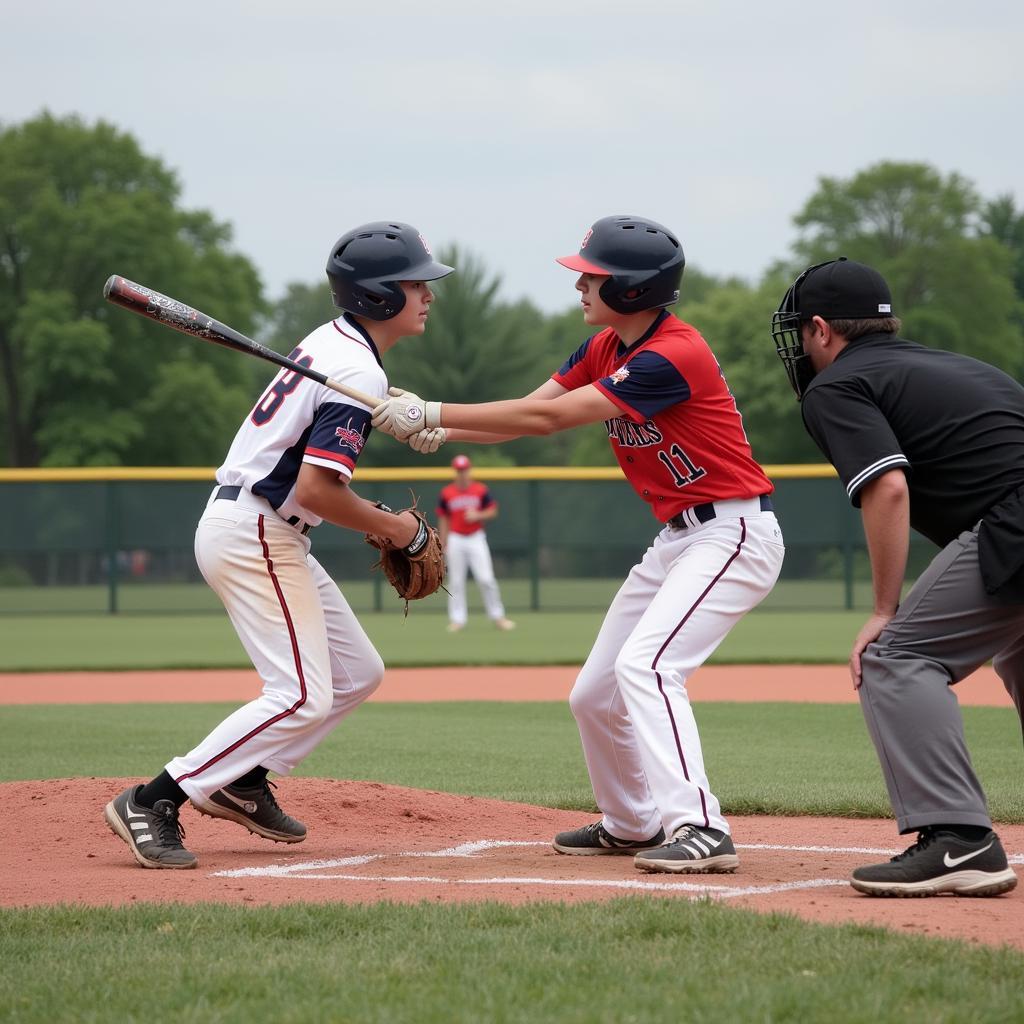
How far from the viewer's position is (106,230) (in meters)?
50.8

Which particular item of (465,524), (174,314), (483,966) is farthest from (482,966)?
(465,524)

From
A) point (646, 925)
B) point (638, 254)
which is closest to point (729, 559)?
point (638, 254)

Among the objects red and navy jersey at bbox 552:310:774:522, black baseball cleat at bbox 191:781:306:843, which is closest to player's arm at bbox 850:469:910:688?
red and navy jersey at bbox 552:310:774:522

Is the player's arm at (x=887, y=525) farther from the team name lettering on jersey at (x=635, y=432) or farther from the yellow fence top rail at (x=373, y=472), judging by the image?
the yellow fence top rail at (x=373, y=472)

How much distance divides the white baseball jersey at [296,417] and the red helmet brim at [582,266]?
0.77m

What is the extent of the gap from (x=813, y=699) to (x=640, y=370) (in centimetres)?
731

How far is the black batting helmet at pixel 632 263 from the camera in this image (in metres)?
5.23

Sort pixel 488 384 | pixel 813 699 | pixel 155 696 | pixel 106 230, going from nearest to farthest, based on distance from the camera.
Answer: pixel 813 699, pixel 155 696, pixel 106 230, pixel 488 384

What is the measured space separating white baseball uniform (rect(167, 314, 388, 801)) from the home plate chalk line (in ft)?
1.19

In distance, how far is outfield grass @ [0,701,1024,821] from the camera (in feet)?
23.2

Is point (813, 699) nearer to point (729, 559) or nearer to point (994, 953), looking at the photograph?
point (729, 559)

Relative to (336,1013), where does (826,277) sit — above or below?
above

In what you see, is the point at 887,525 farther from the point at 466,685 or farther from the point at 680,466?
the point at 466,685

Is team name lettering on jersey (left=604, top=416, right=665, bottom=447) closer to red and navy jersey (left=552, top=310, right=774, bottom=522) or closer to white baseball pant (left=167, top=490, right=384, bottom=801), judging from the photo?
red and navy jersey (left=552, top=310, right=774, bottom=522)
